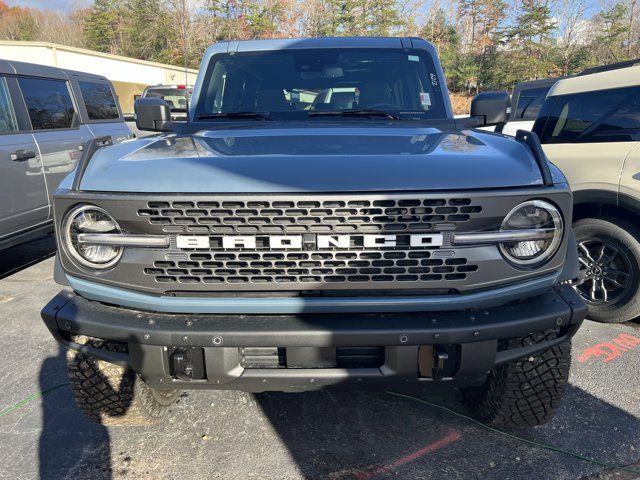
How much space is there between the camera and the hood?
1.92 metres

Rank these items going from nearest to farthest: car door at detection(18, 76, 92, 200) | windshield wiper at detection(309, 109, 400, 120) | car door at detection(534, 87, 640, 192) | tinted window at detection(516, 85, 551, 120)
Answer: windshield wiper at detection(309, 109, 400, 120) < car door at detection(534, 87, 640, 192) < car door at detection(18, 76, 92, 200) < tinted window at detection(516, 85, 551, 120)

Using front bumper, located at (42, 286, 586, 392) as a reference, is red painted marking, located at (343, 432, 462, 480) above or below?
below

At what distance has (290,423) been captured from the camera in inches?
110

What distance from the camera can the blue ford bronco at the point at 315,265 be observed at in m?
1.92

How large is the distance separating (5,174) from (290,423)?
3.77 m

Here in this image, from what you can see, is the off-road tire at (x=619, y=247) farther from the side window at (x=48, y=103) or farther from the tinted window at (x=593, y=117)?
the side window at (x=48, y=103)

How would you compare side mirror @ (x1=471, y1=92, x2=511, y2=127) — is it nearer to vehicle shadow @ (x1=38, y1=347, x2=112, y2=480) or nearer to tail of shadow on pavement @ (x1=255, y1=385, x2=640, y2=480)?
tail of shadow on pavement @ (x1=255, y1=385, x2=640, y2=480)

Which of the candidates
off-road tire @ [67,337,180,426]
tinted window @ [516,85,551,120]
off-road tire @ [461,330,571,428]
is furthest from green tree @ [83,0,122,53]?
off-road tire @ [461,330,571,428]

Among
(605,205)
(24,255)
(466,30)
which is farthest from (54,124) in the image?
(466,30)

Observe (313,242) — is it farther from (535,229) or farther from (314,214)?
(535,229)

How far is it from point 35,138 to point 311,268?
4.54 m

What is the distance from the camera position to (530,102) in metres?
10.3

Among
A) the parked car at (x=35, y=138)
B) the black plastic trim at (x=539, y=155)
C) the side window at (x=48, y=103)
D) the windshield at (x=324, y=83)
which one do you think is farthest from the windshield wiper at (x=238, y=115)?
the side window at (x=48, y=103)

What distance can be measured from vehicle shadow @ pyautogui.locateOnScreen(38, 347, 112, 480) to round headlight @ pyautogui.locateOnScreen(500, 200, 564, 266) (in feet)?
6.88
